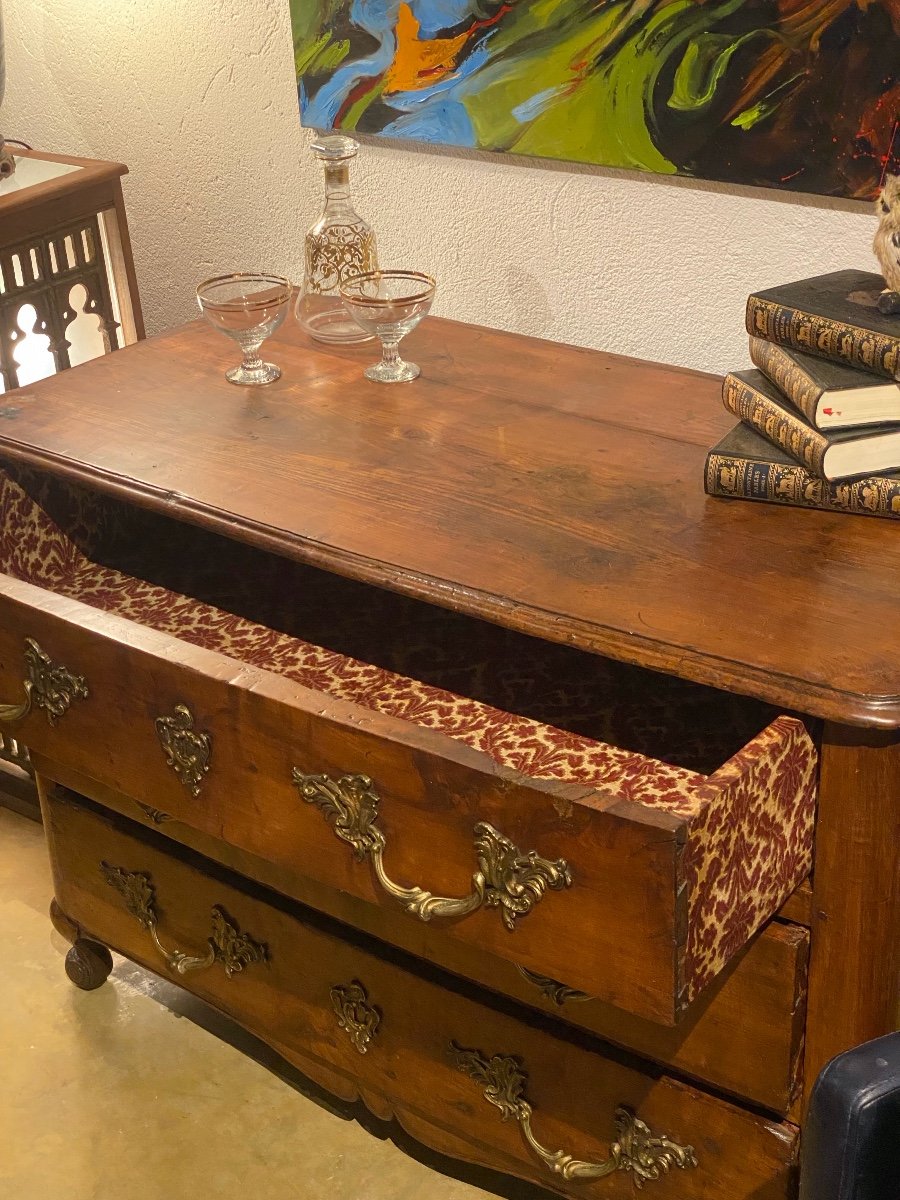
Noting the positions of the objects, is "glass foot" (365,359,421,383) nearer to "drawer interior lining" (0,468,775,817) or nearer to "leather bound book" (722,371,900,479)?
"drawer interior lining" (0,468,775,817)

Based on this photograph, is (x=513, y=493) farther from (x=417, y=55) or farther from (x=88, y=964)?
(x=88, y=964)

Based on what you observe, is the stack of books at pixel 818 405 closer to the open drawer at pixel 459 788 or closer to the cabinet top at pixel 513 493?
the cabinet top at pixel 513 493

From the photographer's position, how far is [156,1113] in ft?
4.83

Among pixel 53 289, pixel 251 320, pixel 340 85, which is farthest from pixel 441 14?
pixel 53 289

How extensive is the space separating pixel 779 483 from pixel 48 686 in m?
0.62

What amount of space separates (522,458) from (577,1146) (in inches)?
23.4

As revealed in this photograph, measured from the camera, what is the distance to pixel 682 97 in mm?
1428

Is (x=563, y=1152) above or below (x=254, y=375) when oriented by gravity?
below

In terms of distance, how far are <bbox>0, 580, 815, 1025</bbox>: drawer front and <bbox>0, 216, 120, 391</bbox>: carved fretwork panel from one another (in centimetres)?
67

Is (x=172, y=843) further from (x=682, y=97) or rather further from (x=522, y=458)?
(x=682, y=97)

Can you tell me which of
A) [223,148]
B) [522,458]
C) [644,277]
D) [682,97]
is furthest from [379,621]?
[223,148]

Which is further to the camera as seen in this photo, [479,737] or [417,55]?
[417,55]

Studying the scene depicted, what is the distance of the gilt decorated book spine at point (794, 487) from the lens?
1114mm

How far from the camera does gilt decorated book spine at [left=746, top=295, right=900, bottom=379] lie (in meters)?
1.08
